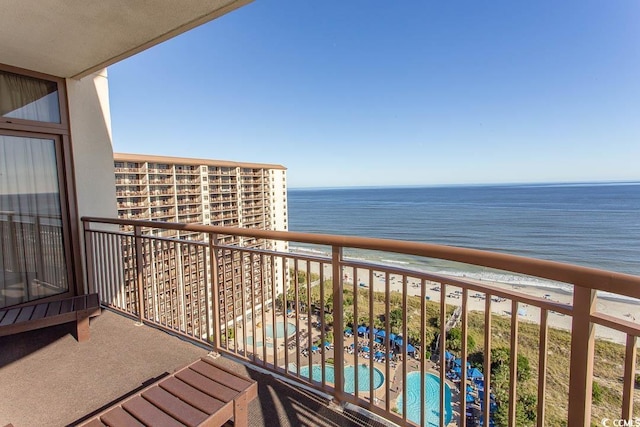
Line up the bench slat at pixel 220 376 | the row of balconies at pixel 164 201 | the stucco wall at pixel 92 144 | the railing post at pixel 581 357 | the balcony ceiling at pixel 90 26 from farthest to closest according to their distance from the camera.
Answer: the row of balconies at pixel 164 201, the stucco wall at pixel 92 144, the balcony ceiling at pixel 90 26, the bench slat at pixel 220 376, the railing post at pixel 581 357

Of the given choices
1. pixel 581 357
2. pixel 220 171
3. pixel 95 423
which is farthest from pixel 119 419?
pixel 220 171

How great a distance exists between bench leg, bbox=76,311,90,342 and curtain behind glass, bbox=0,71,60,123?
2097mm

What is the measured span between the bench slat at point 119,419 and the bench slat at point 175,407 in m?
0.10

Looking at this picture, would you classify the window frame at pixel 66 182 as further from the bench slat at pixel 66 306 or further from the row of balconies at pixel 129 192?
the row of balconies at pixel 129 192

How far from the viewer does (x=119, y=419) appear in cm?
128

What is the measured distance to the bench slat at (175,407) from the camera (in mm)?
1261

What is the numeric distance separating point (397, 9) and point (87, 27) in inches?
778

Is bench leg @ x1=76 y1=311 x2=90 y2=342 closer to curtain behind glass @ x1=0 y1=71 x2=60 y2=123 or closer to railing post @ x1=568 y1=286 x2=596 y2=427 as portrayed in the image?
curtain behind glass @ x1=0 y1=71 x2=60 y2=123

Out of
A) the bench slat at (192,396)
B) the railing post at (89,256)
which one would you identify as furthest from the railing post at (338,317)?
the railing post at (89,256)

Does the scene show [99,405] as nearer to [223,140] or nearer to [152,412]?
[152,412]

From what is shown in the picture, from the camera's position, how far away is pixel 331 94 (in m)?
25.3

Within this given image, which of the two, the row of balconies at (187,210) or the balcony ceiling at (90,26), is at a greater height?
the balcony ceiling at (90,26)

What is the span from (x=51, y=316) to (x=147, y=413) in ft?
6.06

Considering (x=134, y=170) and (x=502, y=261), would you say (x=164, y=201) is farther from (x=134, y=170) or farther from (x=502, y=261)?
(x=502, y=261)
